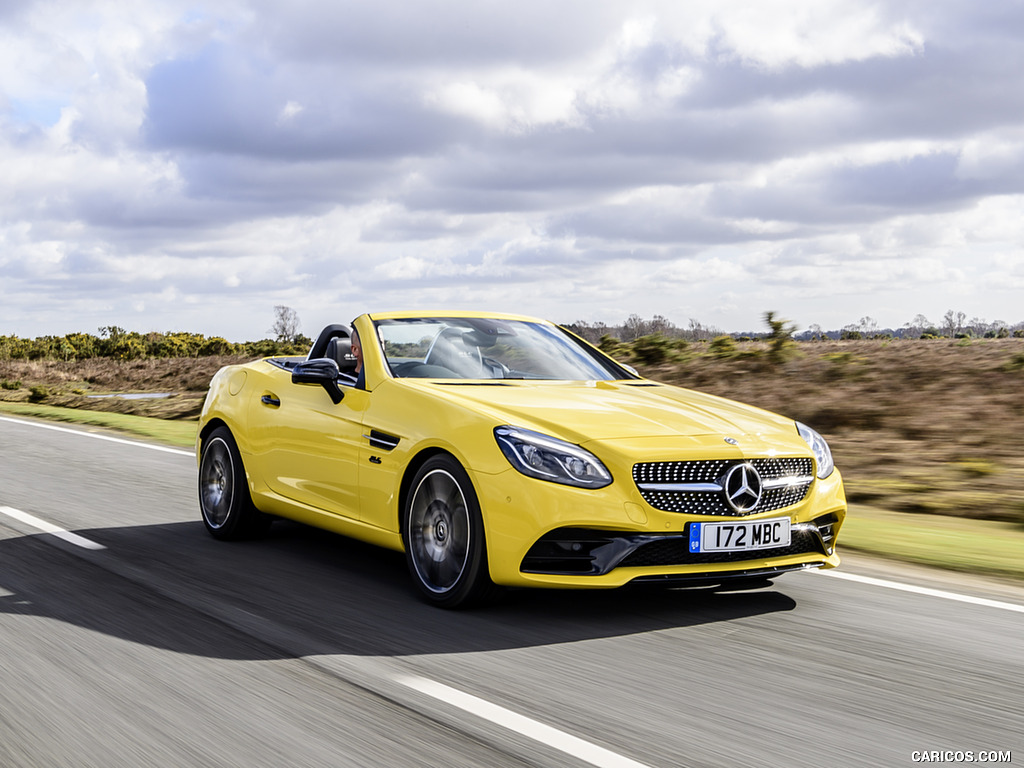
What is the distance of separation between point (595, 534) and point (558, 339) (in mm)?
2442

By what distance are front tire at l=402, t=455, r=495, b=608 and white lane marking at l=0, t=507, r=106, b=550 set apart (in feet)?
8.89

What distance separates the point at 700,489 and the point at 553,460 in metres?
0.69

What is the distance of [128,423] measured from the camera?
19.5 m

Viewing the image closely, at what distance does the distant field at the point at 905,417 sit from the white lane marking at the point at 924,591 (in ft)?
2.85

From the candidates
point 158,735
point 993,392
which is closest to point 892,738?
point 158,735

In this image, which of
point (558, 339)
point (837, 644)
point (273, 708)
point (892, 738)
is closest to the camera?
point (892, 738)

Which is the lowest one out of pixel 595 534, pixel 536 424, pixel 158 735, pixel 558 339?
pixel 158 735

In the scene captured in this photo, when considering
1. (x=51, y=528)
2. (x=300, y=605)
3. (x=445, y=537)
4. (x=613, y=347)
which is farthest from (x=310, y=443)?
(x=613, y=347)

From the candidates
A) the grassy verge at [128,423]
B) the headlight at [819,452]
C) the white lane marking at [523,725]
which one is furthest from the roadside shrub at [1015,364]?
the white lane marking at [523,725]

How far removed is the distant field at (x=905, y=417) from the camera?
28.1 ft

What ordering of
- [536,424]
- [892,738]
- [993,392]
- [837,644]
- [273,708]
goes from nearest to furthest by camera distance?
[892,738]
[273,708]
[837,644]
[536,424]
[993,392]

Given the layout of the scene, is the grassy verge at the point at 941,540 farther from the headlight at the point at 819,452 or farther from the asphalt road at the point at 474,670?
the headlight at the point at 819,452

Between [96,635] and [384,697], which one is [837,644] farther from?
→ [96,635]

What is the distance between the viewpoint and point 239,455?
741cm
